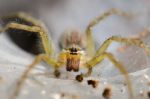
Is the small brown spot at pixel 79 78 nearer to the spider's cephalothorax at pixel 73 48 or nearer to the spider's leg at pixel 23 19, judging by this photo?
the spider's cephalothorax at pixel 73 48

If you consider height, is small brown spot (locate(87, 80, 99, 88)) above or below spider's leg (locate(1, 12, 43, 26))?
below

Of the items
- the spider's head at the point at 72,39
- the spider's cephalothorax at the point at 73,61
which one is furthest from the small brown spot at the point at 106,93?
the spider's head at the point at 72,39

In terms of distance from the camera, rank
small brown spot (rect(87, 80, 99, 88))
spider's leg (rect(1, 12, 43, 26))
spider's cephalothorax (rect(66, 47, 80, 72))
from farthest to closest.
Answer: spider's leg (rect(1, 12, 43, 26)), spider's cephalothorax (rect(66, 47, 80, 72)), small brown spot (rect(87, 80, 99, 88))

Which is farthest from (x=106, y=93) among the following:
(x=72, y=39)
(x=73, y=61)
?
(x=72, y=39)

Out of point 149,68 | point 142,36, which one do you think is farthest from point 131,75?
point 142,36

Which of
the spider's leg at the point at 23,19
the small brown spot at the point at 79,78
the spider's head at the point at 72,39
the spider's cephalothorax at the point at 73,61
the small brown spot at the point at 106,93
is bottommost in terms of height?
the small brown spot at the point at 106,93

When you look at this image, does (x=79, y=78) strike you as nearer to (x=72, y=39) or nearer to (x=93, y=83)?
(x=93, y=83)

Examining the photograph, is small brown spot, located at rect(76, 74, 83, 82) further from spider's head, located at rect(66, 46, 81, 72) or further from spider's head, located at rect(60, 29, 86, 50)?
spider's head, located at rect(60, 29, 86, 50)

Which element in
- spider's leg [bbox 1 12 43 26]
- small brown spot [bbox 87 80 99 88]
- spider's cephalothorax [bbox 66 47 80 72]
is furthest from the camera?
spider's leg [bbox 1 12 43 26]

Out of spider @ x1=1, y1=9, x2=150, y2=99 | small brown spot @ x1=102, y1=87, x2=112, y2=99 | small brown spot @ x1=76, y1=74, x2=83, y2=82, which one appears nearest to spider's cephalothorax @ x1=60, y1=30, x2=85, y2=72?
spider @ x1=1, y1=9, x2=150, y2=99

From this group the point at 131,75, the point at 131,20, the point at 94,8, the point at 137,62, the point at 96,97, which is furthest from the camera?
the point at 94,8

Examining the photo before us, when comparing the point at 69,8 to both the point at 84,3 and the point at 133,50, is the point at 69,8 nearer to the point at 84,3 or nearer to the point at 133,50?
the point at 84,3
